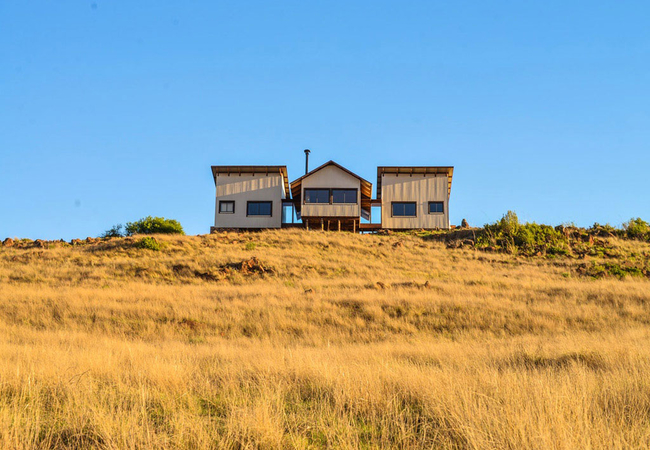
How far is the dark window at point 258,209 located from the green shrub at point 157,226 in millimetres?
6139

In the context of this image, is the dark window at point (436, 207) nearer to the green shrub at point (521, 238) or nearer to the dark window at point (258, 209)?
the green shrub at point (521, 238)

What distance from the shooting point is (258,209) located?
40.8 meters

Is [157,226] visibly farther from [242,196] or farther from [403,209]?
[403,209]

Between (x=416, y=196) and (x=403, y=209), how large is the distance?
1577 mm

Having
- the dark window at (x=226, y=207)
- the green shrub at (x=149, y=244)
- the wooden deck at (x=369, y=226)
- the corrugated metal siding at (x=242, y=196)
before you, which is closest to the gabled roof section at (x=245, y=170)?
the corrugated metal siding at (x=242, y=196)

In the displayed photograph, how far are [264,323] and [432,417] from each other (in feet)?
32.0

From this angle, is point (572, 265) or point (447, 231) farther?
point (447, 231)

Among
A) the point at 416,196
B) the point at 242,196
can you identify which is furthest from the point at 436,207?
the point at 242,196

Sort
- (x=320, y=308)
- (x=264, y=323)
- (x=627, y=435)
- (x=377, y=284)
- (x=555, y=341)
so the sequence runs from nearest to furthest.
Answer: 1. (x=627, y=435)
2. (x=555, y=341)
3. (x=264, y=323)
4. (x=320, y=308)
5. (x=377, y=284)

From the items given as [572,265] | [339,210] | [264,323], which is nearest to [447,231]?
[339,210]

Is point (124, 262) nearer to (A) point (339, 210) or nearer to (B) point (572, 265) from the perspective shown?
(A) point (339, 210)

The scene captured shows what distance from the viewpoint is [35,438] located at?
4.39 metres

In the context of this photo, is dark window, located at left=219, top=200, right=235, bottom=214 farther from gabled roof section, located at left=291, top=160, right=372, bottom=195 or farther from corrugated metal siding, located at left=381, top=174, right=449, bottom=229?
corrugated metal siding, located at left=381, top=174, right=449, bottom=229

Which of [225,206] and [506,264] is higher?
[225,206]
